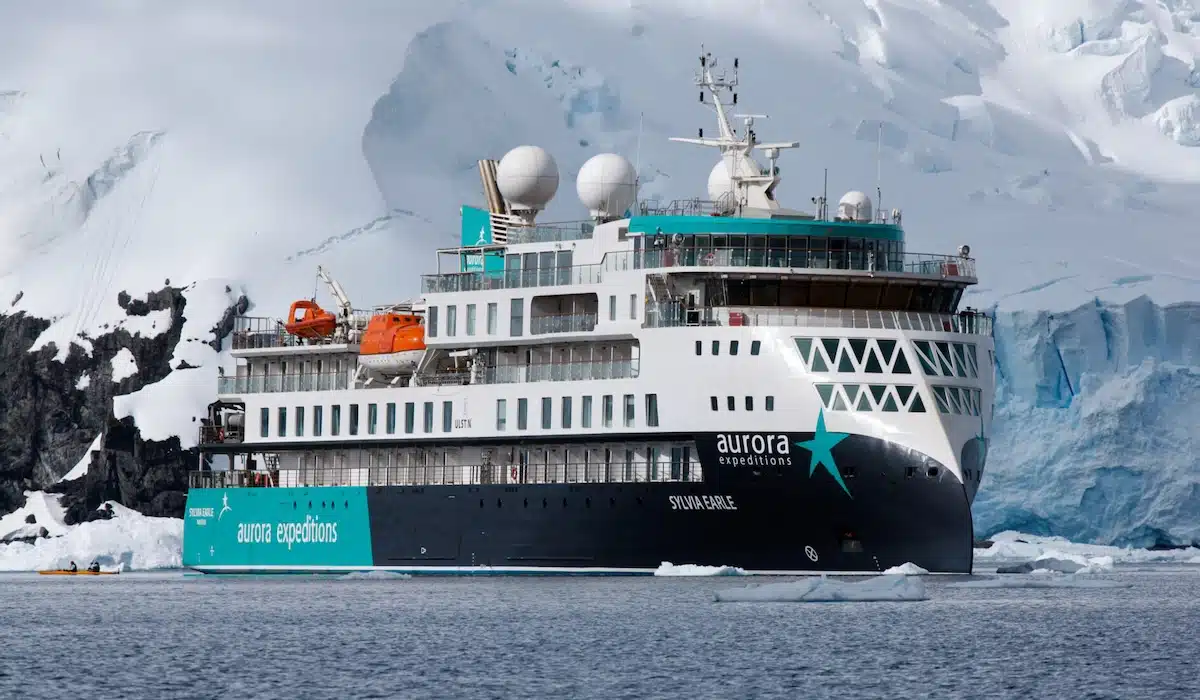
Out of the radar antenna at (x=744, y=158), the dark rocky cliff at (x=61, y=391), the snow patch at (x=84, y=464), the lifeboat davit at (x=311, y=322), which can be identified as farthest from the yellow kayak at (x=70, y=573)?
the radar antenna at (x=744, y=158)

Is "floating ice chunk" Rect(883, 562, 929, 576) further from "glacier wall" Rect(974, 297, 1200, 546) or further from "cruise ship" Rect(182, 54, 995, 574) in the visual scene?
"glacier wall" Rect(974, 297, 1200, 546)

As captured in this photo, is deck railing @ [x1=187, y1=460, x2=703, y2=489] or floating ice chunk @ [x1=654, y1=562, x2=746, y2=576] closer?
floating ice chunk @ [x1=654, y1=562, x2=746, y2=576]

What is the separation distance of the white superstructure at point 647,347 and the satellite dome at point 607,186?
0.19 ft

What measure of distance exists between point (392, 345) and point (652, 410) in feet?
32.6

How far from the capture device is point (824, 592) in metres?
48.3

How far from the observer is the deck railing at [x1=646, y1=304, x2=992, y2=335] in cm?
5619

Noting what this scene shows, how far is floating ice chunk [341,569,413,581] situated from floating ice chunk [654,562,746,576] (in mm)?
8165

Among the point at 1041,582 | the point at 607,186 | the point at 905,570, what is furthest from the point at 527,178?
the point at 1041,582

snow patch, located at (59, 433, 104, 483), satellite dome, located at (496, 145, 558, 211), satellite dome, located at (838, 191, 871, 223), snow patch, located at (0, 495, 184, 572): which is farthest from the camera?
snow patch, located at (59, 433, 104, 483)

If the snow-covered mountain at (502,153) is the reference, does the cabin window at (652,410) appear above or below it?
below

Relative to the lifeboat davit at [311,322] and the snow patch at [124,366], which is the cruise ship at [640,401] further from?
the snow patch at [124,366]

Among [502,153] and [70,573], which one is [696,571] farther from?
[502,153]

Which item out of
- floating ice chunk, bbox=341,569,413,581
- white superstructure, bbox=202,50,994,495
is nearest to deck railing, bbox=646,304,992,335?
white superstructure, bbox=202,50,994,495

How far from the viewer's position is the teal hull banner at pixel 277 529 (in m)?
64.5
